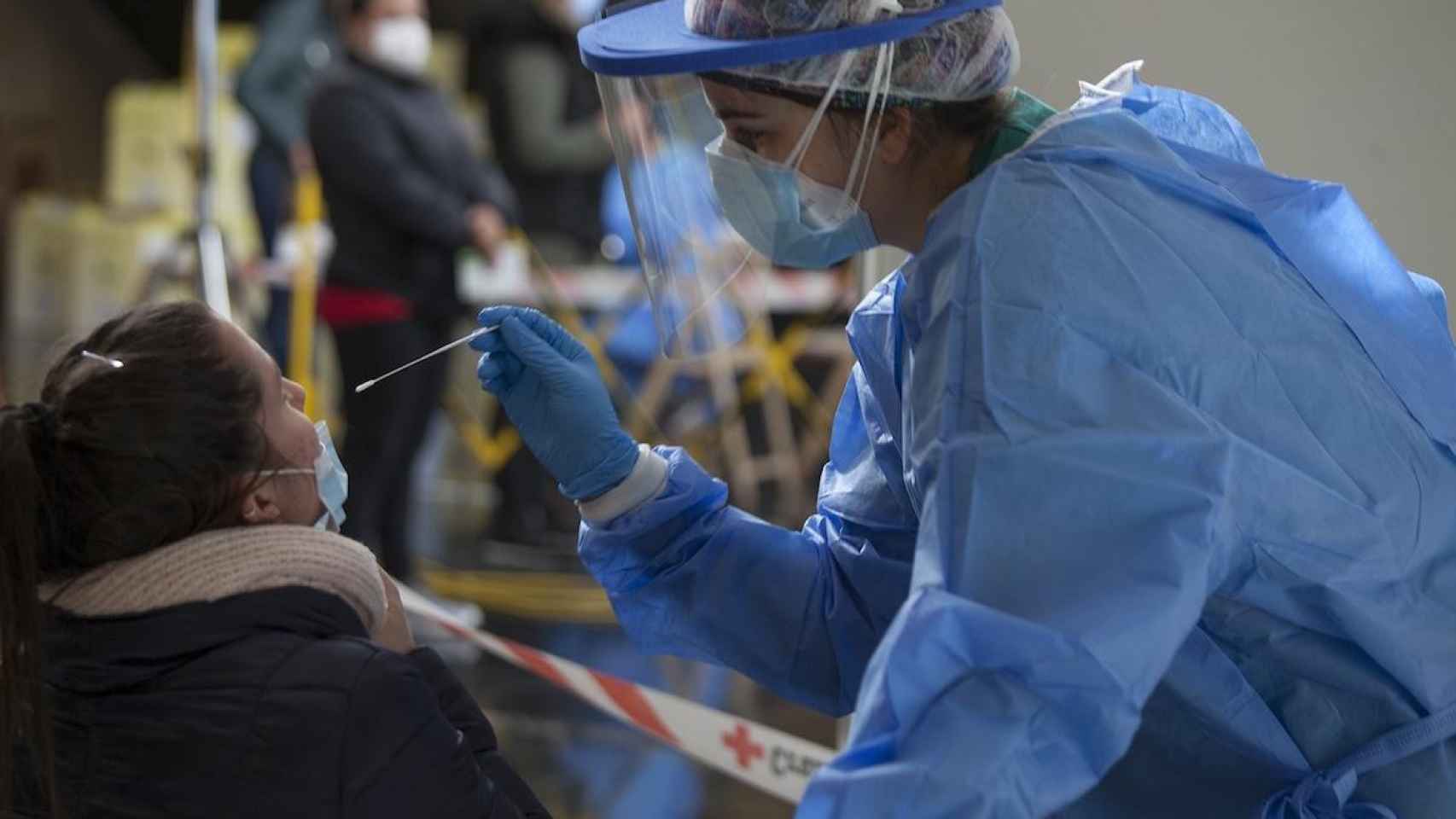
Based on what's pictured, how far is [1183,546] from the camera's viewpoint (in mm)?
1192

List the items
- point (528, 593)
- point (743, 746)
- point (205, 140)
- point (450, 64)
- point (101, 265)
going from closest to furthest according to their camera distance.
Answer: point (743, 746) → point (205, 140) → point (528, 593) → point (450, 64) → point (101, 265)

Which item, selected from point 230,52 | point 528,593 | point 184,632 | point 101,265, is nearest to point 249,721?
point 184,632

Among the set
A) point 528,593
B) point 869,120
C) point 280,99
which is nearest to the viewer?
point 869,120

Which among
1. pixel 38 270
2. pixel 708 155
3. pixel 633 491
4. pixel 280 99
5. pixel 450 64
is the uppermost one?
pixel 708 155

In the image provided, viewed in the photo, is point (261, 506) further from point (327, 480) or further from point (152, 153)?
point (152, 153)

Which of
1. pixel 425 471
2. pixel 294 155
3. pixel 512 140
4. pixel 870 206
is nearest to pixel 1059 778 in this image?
pixel 870 206

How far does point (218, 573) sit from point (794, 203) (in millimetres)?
551

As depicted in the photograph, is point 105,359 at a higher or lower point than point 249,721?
higher

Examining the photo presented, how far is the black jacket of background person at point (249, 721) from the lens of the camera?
4.35ft

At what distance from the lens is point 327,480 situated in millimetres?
1575

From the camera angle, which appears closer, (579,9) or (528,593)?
(528,593)

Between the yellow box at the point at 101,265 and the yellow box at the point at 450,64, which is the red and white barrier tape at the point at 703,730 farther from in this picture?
the yellow box at the point at 101,265

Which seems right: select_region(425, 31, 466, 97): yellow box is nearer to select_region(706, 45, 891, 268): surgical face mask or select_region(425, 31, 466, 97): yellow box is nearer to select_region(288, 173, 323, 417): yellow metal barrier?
select_region(288, 173, 323, 417): yellow metal barrier

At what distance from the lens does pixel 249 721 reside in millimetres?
1335
